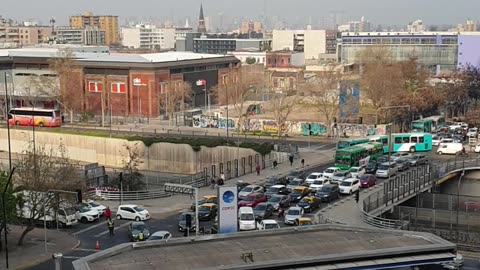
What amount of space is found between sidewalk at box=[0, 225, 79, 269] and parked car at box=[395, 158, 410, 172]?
22.4 meters

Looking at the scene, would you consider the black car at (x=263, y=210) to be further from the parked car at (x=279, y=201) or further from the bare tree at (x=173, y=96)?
the bare tree at (x=173, y=96)

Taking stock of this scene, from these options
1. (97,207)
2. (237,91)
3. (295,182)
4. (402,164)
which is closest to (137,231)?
(97,207)

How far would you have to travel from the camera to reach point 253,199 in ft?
119

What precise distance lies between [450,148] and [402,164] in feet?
28.4

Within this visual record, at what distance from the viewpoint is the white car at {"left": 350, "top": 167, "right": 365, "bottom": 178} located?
41.3 m

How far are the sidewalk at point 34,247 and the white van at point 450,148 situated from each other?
31075 millimetres

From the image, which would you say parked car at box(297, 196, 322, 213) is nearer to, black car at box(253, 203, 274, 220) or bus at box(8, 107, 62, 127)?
black car at box(253, 203, 274, 220)

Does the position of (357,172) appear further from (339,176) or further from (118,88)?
(118,88)

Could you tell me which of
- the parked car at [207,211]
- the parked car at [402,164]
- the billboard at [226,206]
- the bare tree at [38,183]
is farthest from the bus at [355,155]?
the billboard at [226,206]

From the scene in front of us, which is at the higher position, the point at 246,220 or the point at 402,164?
the point at 402,164

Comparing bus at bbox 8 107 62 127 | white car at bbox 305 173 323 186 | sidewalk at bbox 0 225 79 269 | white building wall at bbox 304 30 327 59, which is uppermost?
white building wall at bbox 304 30 327 59

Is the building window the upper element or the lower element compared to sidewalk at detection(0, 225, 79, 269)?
upper

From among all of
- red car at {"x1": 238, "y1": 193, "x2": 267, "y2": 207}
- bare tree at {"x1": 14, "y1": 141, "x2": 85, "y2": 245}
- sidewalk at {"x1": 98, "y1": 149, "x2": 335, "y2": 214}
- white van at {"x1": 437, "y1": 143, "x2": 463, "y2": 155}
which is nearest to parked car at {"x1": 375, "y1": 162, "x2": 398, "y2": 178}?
sidewalk at {"x1": 98, "y1": 149, "x2": 335, "y2": 214}

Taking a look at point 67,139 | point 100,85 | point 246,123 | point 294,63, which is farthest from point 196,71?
point 294,63
